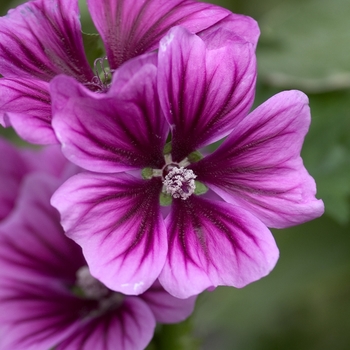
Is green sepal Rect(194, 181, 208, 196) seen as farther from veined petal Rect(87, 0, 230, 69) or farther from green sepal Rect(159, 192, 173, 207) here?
veined petal Rect(87, 0, 230, 69)

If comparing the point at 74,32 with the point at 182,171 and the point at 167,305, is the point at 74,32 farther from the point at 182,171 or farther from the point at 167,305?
the point at 167,305

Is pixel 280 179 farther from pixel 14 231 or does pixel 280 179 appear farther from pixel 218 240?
pixel 14 231

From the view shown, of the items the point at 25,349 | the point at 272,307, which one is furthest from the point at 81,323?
the point at 272,307

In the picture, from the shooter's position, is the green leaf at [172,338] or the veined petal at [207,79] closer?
the veined petal at [207,79]

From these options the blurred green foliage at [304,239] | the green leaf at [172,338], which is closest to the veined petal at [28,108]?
the green leaf at [172,338]

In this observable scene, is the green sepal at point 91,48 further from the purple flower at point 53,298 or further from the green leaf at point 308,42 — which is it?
the green leaf at point 308,42

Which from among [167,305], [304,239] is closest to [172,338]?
[167,305]
